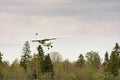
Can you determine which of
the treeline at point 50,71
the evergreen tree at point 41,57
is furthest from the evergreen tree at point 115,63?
the evergreen tree at point 41,57

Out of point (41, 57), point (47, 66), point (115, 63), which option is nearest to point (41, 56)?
point (41, 57)

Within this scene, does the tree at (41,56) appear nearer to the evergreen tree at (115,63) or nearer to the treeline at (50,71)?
the treeline at (50,71)

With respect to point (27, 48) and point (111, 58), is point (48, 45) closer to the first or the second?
point (111, 58)

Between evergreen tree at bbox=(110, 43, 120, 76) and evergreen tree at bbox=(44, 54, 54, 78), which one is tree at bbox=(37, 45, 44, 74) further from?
evergreen tree at bbox=(110, 43, 120, 76)

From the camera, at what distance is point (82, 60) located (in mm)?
192875

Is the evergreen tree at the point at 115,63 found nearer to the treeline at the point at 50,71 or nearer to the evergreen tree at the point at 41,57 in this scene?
the treeline at the point at 50,71

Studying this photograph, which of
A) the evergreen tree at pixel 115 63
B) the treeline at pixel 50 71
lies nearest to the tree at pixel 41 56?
the treeline at pixel 50 71

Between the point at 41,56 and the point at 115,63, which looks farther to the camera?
the point at 41,56

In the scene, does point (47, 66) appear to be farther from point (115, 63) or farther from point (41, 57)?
point (115, 63)

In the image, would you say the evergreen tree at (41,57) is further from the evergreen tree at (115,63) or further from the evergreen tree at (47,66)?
the evergreen tree at (115,63)

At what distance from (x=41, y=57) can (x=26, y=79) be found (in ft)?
59.6

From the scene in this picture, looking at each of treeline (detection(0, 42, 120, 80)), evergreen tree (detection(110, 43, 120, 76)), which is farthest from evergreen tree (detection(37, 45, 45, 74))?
evergreen tree (detection(110, 43, 120, 76))

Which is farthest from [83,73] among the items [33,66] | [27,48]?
[27,48]

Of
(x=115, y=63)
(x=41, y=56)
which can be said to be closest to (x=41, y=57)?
(x=41, y=56)
